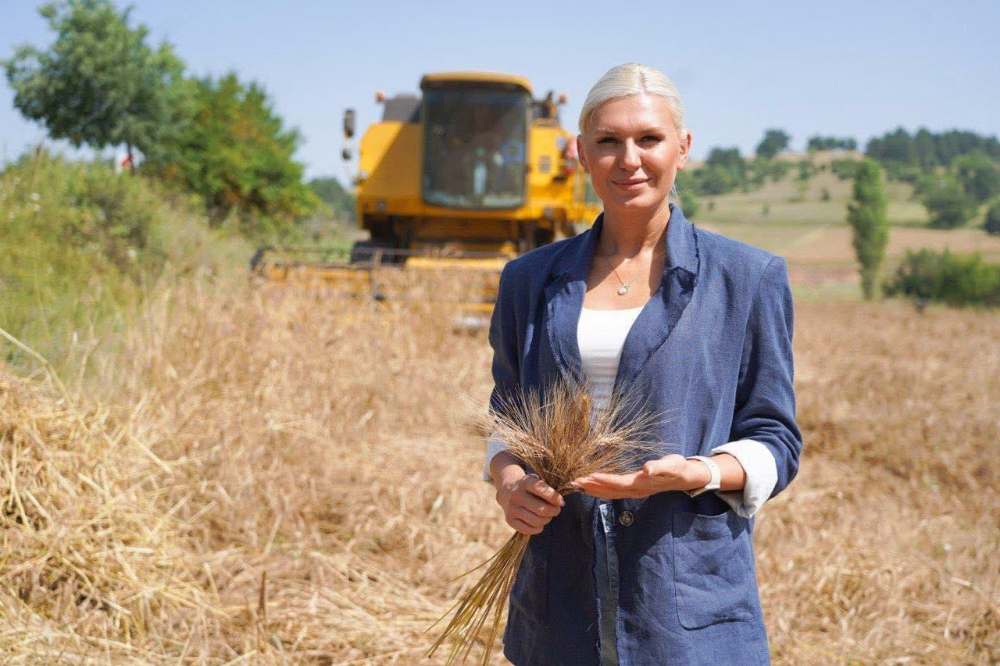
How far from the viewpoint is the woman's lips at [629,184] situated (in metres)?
1.72

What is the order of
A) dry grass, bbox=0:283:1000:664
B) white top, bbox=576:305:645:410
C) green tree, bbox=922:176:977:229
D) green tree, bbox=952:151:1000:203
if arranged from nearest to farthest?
white top, bbox=576:305:645:410
dry grass, bbox=0:283:1000:664
green tree, bbox=922:176:977:229
green tree, bbox=952:151:1000:203

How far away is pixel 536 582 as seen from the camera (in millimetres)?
1785

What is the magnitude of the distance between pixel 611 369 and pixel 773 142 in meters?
Result: 111

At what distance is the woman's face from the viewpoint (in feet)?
5.50

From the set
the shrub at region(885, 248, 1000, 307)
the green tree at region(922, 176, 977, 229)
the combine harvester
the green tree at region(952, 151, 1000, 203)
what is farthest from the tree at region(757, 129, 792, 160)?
the combine harvester

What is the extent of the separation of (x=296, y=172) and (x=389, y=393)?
22700 millimetres

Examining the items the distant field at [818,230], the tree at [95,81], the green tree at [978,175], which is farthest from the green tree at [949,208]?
the tree at [95,81]

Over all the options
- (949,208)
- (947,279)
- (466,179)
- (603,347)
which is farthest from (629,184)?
(949,208)

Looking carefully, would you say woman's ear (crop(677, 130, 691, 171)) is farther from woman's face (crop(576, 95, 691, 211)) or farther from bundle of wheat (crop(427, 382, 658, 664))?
bundle of wheat (crop(427, 382, 658, 664))

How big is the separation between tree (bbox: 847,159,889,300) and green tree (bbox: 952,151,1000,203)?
27.0m

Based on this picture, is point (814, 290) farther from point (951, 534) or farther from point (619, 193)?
point (619, 193)

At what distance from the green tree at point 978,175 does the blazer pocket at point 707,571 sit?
84708 millimetres

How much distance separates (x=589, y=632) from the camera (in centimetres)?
172

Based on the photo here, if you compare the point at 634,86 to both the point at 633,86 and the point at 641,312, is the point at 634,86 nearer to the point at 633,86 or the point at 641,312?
the point at 633,86
